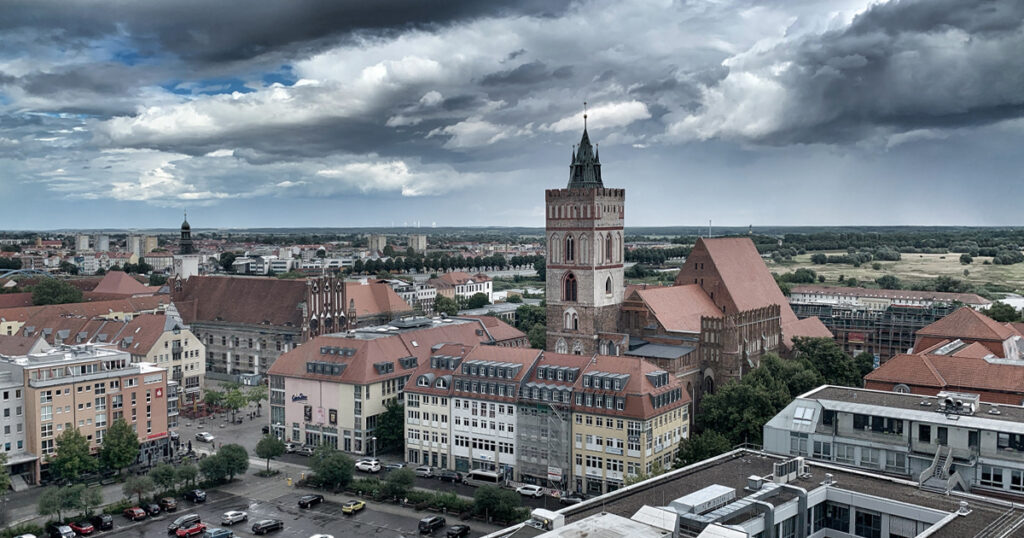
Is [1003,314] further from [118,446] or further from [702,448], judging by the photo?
[118,446]

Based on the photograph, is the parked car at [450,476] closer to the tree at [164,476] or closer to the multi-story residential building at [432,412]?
the multi-story residential building at [432,412]

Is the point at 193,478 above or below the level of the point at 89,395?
below

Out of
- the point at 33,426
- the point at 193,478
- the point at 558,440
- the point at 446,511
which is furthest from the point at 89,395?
the point at 558,440

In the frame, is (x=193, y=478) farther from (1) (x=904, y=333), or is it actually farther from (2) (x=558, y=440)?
(1) (x=904, y=333)

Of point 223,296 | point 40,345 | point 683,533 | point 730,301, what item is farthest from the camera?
point 223,296

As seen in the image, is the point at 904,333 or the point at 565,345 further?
the point at 904,333

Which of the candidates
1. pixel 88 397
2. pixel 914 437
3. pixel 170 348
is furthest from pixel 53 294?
pixel 914 437
